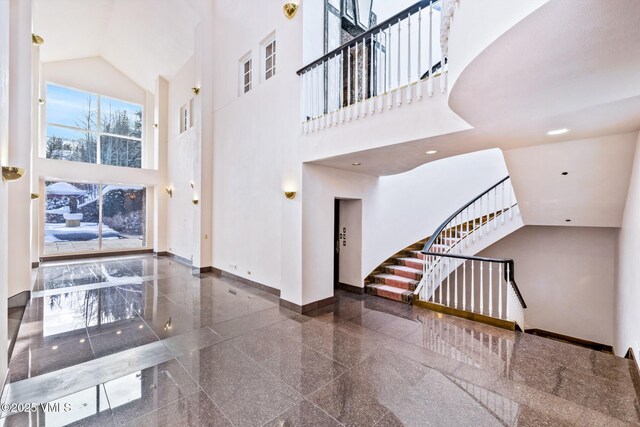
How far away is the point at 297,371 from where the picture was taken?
2.98 metres

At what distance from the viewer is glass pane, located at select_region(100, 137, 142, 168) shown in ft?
33.1

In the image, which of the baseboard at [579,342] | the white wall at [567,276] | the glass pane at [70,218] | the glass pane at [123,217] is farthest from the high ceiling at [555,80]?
the glass pane at [70,218]

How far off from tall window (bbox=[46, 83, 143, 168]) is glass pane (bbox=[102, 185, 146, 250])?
1062 millimetres

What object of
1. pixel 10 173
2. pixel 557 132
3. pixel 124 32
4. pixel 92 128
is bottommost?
pixel 10 173

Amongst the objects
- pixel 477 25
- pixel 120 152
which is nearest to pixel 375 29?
pixel 477 25

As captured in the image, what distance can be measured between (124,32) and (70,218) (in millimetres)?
6475

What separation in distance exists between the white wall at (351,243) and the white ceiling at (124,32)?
6.89 meters

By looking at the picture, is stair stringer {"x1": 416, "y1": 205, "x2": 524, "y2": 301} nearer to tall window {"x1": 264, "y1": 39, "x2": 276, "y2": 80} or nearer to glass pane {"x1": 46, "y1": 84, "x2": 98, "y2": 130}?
tall window {"x1": 264, "y1": 39, "x2": 276, "y2": 80}

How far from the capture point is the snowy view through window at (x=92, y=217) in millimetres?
9383

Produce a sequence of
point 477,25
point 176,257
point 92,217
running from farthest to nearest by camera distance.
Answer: point 92,217 < point 176,257 < point 477,25

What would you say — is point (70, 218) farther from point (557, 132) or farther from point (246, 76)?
point (557, 132)

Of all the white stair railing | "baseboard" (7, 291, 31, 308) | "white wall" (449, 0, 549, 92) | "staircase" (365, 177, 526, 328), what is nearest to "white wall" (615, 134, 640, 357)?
"staircase" (365, 177, 526, 328)

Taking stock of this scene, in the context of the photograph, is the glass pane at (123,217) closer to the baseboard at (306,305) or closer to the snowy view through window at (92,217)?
the snowy view through window at (92,217)

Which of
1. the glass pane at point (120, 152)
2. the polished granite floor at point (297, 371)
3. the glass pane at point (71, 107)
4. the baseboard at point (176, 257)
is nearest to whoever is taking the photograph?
the polished granite floor at point (297, 371)
